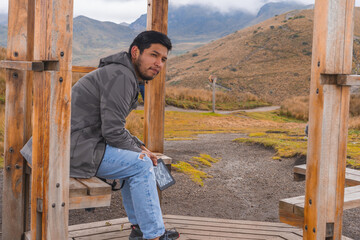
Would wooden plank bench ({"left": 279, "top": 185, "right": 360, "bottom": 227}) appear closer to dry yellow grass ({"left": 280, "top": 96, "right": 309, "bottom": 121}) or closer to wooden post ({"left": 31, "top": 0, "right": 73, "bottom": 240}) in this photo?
wooden post ({"left": 31, "top": 0, "right": 73, "bottom": 240})

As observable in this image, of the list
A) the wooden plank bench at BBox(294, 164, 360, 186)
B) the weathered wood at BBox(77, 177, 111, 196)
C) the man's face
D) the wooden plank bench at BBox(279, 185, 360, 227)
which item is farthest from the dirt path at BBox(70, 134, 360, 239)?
the man's face

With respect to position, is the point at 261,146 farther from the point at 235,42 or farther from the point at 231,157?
the point at 235,42

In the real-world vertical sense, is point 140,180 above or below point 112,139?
below

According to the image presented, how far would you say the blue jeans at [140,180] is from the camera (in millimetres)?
2602

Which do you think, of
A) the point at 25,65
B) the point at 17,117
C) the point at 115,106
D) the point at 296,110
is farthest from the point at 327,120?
the point at 296,110

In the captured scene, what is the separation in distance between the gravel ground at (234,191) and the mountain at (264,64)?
3186cm

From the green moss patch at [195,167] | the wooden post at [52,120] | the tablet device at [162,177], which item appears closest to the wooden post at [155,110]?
the tablet device at [162,177]

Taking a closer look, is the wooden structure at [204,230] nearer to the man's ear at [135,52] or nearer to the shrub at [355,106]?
the man's ear at [135,52]

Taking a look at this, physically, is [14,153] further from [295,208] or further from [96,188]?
[295,208]

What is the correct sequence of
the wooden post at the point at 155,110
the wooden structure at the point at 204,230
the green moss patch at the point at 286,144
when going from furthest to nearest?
the green moss patch at the point at 286,144, the wooden post at the point at 155,110, the wooden structure at the point at 204,230

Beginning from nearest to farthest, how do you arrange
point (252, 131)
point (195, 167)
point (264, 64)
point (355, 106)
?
point (195, 167) → point (252, 131) → point (355, 106) → point (264, 64)

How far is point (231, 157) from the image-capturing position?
8812 mm

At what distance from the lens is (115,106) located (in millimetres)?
2531

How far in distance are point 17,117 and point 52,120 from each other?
106cm
